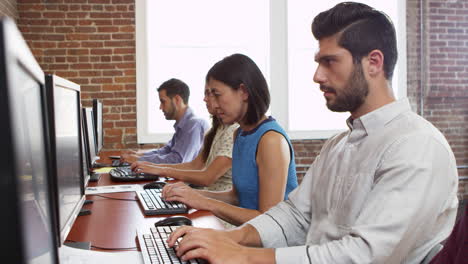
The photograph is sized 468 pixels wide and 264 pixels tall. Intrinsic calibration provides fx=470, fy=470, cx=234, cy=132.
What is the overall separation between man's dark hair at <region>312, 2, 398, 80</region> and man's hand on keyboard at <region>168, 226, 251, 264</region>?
0.61 metres

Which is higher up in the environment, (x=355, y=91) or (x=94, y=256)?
(x=355, y=91)

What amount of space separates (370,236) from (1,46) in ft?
3.03

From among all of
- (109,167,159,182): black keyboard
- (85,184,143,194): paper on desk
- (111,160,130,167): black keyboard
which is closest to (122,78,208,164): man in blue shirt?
(111,160,130,167): black keyboard

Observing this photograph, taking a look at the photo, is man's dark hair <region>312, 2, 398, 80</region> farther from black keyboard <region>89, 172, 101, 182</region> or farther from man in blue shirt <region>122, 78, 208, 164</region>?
man in blue shirt <region>122, 78, 208, 164</region>

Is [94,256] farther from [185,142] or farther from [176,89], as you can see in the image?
[176,89]

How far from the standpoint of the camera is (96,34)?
197 inches

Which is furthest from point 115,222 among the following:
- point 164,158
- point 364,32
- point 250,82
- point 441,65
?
point 441,65

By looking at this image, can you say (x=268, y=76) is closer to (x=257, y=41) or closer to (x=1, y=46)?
(x=257, y=41)

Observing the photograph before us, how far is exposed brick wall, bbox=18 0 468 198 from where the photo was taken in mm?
4938

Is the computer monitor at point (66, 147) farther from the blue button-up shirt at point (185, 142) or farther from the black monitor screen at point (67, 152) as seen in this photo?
the blue button-up shirt at point (185, 142)

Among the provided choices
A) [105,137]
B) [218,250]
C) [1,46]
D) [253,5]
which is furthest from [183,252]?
[253,5]

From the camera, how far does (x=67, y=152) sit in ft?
4.10

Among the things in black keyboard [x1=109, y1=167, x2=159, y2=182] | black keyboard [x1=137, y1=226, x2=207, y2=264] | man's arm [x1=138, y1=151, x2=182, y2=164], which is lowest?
man's arm [x1=138, y1=151, x2=182, y2=164]

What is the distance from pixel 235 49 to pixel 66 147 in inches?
165
